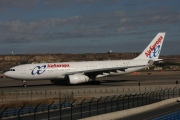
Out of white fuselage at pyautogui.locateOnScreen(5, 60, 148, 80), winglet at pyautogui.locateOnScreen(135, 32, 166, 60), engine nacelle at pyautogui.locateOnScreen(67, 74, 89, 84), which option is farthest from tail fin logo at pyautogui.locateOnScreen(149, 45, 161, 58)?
engine nacelle at pyautogui.locateOnScreen(67, 74, 89, 84)

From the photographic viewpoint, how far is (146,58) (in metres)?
75.9

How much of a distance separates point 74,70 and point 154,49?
18036 mm

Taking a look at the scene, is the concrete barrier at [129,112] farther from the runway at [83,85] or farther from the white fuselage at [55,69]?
the white fuselage at [55,69]

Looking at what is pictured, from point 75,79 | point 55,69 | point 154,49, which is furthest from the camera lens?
point 154,49

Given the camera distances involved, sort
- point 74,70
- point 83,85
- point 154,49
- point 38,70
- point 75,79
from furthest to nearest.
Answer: point 154,49 → point 83,85 → point 74,70 → point 75,79 → point 38,70

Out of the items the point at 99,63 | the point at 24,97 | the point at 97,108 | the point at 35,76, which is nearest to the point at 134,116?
the point at 97,108

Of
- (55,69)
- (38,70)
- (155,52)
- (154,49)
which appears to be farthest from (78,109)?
(155,52)

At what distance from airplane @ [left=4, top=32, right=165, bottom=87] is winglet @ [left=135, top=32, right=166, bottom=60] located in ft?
3.50

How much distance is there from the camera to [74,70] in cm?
6738

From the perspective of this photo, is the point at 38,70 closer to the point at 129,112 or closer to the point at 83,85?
the point at 83,85

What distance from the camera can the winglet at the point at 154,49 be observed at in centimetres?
7612

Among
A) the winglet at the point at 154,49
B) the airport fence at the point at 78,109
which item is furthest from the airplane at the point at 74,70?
the airport fence at the point at 78,109

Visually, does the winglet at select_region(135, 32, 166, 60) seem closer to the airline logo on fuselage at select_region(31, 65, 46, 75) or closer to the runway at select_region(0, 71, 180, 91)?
the runway at select_region(0, 71, 180, 91)

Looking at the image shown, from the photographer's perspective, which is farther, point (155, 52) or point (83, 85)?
point (155, 52)
